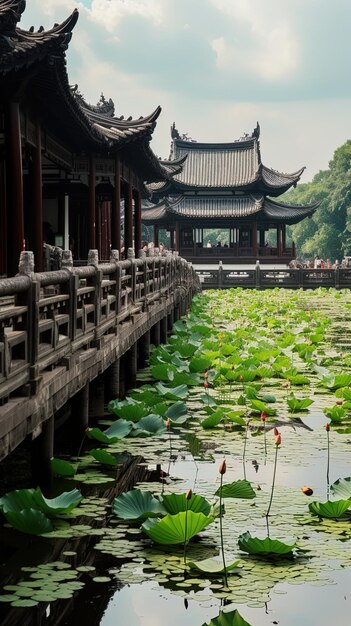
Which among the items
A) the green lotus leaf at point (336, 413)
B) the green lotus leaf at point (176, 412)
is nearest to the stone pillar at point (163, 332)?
the green lotus leaf at point (336, 413)

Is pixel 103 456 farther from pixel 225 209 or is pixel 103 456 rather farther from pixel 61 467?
pixel 225 209

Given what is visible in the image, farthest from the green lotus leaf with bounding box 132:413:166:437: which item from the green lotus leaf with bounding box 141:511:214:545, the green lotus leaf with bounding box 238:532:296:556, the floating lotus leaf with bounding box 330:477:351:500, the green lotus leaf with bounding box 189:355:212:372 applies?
the green lotus leaf with bounding box 189:355:212:372

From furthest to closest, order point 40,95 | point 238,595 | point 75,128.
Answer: point 75,128 → point 40,95 → point 238,595

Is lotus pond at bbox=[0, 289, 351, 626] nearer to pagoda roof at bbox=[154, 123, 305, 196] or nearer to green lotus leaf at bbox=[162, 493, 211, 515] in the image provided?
green lotus leaf at bbox=[162, 493, 211, 515]

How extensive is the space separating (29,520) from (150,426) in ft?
10.6

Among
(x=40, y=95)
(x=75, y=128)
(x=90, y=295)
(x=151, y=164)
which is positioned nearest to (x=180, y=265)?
(x=151, y=164)

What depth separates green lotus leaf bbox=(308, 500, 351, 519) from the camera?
240 inches

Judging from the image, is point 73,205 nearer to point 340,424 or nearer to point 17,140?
point 17,140

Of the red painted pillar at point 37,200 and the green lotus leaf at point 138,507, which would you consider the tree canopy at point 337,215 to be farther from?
the green lotus leaf at point 138,507

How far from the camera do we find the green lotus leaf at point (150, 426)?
8.82 metres

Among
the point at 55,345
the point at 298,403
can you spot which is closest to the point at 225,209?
the point at 298,403

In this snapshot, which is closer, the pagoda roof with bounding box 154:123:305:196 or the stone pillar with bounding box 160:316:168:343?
the stone pillar with bounding box 160:316:168:343

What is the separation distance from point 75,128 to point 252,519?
29.1 feet

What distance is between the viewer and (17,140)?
33.8 ft
